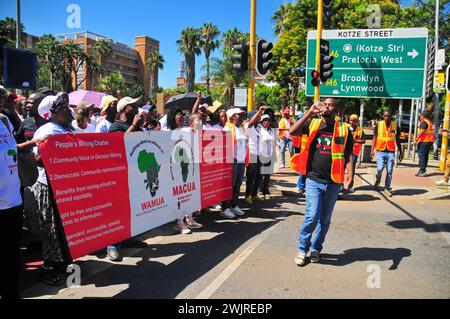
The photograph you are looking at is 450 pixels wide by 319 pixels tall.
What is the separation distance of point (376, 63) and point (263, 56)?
4.31m

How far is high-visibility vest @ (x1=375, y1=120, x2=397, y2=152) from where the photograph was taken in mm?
9719

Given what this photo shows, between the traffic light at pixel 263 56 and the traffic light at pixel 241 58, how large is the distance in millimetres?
325

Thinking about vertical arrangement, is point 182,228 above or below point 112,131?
below

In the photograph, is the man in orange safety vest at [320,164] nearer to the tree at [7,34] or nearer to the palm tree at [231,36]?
the tree at [7,34]

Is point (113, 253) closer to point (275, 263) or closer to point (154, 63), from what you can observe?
point (275, 263)

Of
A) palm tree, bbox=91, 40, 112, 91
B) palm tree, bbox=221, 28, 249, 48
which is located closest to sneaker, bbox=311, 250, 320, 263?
palm tree, bbox=221, 28, 249, 48

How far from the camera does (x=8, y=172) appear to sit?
3.17 m

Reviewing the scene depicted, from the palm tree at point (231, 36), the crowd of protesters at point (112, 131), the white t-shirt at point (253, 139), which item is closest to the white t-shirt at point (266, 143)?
the crowd of protesters at point (112, 131)

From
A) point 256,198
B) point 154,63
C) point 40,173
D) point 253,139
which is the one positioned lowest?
point 256,198

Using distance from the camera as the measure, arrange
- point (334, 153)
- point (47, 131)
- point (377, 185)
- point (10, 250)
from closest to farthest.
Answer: point (10, 250) → point (47, 131) → point (334, 153) → point (377, 185)

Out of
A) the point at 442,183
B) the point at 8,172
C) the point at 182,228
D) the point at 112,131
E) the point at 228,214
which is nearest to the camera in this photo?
the point at 8,172

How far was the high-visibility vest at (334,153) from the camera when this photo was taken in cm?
475

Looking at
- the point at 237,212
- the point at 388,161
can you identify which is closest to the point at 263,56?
the point at 388,161
